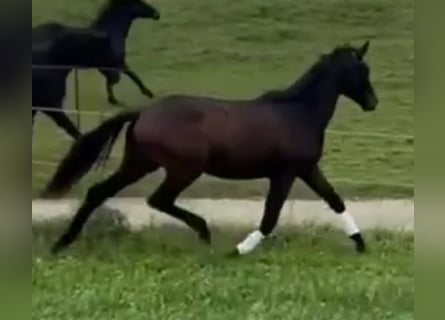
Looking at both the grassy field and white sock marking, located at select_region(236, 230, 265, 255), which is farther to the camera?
white sock marking, located at select_region(236, 230, 265, 255)

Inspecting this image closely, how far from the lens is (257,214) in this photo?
21.0 feet

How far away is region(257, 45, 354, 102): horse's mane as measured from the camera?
20.8ft

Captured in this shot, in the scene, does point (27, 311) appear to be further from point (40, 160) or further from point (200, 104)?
point (200, 104)

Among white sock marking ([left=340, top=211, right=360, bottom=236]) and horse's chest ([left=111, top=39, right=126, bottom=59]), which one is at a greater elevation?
horse's chest ([left=111, top=39, right=126, bottom=59])

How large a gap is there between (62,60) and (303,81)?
1.02 meters

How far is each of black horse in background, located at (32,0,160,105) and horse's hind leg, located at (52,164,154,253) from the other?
0.99 ft

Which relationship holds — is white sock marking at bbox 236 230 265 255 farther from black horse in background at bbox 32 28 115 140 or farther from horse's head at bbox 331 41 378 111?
black horse in background at bbox 32 28 115 140

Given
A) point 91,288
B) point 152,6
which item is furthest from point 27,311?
point 152,6

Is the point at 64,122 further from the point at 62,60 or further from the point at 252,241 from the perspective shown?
the point at 252,241

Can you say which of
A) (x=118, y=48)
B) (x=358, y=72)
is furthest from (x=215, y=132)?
(x=358, y=72)

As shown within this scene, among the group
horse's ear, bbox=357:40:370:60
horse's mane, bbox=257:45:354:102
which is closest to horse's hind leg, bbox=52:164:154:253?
horse's mane, bbox=257:45:354:102

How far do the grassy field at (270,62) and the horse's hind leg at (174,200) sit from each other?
60 mm

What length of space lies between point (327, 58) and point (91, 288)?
4.58 ft

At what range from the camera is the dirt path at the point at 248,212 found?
6.37m
